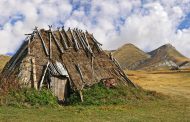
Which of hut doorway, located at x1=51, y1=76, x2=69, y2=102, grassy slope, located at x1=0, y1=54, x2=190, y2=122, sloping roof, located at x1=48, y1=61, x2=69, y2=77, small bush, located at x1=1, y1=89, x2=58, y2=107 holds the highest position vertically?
sloping roof, located at x1=48, y1=61, x2=69, y2=77

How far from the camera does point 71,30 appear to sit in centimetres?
3878

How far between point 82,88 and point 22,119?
10538mm

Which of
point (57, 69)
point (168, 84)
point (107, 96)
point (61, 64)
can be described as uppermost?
point (168, 84)

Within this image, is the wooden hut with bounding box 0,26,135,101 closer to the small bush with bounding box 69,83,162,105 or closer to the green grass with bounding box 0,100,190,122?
the small bush with bounding box 69,83,162,105

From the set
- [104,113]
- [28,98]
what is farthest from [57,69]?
[104,113]

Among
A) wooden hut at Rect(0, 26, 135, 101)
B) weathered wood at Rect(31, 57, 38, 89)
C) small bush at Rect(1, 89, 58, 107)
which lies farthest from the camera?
wooden hut at Rect(0, 26, 135, 101)

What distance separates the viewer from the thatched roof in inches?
1334

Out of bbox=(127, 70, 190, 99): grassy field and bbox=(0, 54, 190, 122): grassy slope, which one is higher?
bbox=(127, 70, 190, 99): grassy field

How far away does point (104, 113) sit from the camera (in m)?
27.6

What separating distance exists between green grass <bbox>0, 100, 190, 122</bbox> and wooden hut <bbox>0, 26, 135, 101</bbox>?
12.9ft

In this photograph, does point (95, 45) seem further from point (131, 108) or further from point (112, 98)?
point (131, 108)

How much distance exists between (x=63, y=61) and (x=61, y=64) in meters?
0.41

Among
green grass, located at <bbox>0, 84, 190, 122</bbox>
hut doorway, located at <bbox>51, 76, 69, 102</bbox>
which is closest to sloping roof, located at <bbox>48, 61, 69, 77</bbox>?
hut doorway, located at <bbox>51, 76, 69, 102</bbox>

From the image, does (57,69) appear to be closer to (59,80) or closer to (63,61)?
(59,80)
